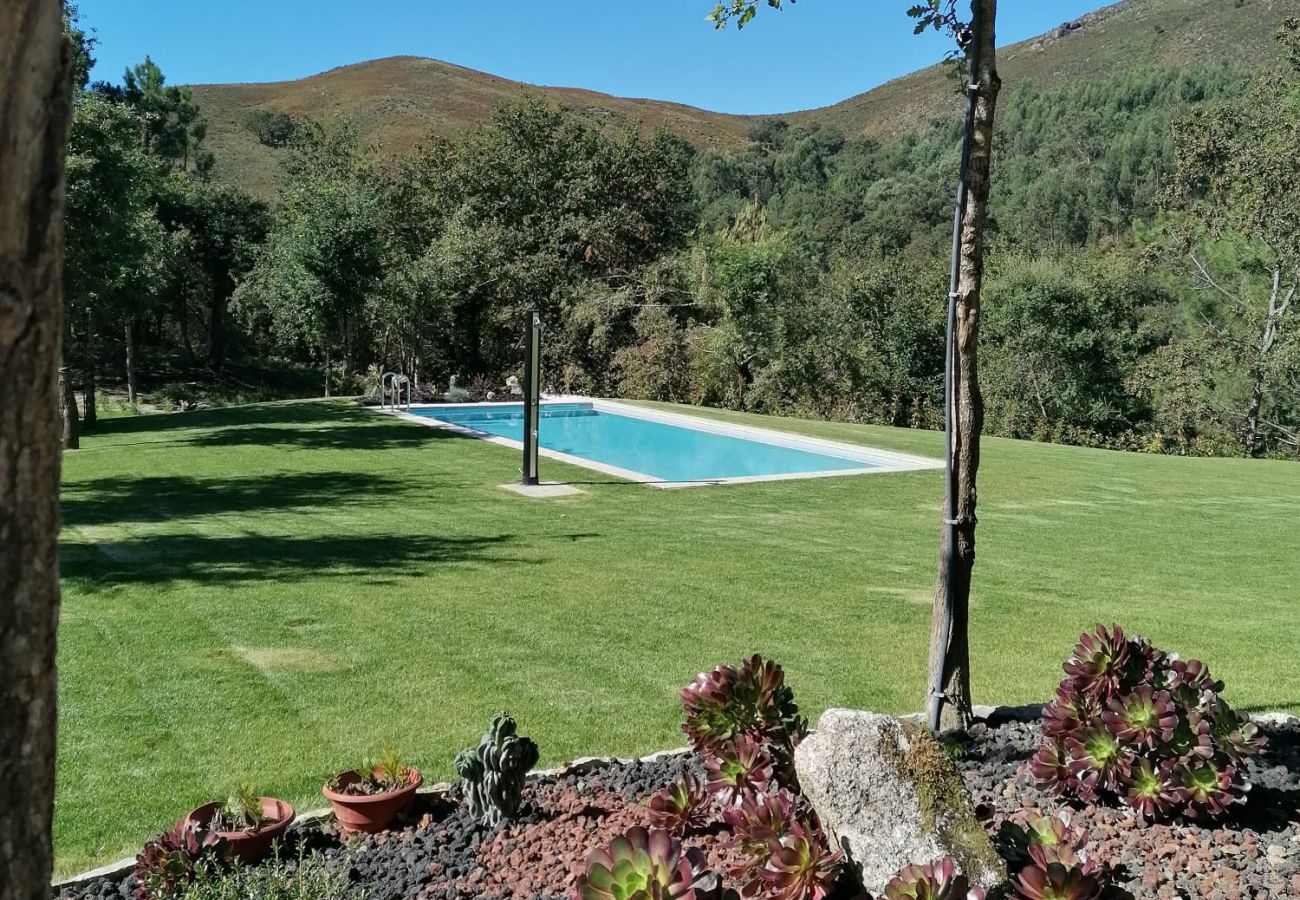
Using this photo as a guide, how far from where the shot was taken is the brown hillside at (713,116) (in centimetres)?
6112

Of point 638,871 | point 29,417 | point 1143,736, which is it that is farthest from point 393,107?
point 29,417

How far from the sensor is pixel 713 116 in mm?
106750

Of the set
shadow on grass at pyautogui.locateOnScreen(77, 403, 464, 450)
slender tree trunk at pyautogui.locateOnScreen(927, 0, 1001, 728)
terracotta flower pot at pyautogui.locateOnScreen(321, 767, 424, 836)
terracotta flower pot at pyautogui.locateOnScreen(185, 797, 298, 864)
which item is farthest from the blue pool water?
terracotta flower pot at pyautogui.locateOnScreen(185, 797, 298, 864)

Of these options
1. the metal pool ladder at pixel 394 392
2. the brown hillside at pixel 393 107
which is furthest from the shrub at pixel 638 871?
the brown hillside at pixel 393 107

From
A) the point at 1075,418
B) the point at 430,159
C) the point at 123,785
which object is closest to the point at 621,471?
the point at 123,785

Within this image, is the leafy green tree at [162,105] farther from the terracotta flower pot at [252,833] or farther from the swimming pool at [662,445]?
the terracotta flower pot at [252,833]

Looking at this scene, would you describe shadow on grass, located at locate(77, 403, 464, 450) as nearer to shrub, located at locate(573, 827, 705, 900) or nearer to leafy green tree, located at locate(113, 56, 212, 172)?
shrub, located at locate(573, 827, 705, 900)

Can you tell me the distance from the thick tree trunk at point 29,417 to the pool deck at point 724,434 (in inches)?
411

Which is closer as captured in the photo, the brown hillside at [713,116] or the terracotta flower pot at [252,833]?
the terracotta flower pot at [252,833]

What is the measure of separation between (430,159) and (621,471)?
2133 cm

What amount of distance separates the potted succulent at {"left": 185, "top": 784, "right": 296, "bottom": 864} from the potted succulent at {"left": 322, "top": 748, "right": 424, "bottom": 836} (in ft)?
0.47

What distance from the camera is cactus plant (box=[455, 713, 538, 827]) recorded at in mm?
2785

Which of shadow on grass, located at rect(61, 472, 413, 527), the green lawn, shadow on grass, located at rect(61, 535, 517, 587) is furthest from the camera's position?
shadow on grass, located at rect(61, 472, 413, 527)

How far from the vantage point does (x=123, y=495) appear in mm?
10039
